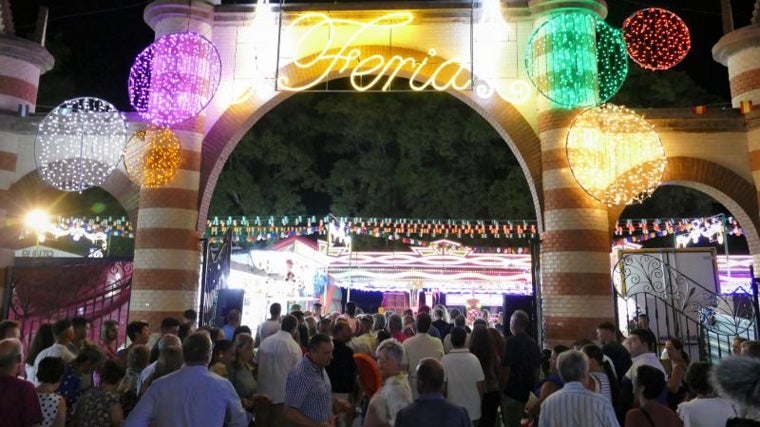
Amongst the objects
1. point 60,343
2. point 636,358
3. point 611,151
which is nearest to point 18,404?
point 60,343

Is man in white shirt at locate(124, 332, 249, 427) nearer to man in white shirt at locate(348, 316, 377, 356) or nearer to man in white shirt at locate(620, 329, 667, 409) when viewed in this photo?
man in white shirt at locate(348, 316, 377, 356)

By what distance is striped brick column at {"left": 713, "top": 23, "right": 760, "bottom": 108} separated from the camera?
1069 cm

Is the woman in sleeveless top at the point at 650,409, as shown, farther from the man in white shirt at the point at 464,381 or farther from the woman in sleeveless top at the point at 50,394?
the woman in sleeveless top at the point at 50,394

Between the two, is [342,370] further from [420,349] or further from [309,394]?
[309,394]

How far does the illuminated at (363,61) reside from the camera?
36.0ft

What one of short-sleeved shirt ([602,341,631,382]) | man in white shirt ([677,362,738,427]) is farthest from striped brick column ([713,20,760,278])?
man in white shirt ([677,362,738,427])

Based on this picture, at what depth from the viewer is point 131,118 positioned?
11102 mm

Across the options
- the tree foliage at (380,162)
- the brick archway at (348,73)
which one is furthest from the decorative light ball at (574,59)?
the tree foliage at (380,162)

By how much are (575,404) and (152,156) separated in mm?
8260

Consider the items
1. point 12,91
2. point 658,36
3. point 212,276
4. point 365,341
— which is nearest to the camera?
point 365,341

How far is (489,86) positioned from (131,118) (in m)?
6.88

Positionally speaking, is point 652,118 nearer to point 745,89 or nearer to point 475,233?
point 745,89

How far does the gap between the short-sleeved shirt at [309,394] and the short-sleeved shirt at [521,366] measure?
274cm

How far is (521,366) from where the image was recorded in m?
6.31
